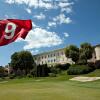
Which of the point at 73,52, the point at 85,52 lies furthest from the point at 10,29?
the point at 73,52

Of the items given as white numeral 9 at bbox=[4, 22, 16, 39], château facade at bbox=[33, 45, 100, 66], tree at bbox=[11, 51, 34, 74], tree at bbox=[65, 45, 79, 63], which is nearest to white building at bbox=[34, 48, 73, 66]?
château facade at bbox=[33, 45, 100, 66]

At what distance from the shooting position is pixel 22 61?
426 ft

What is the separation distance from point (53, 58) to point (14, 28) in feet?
405

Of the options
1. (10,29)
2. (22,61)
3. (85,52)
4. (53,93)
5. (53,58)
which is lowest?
(53,93)

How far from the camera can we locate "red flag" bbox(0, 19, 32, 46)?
20.9 metres

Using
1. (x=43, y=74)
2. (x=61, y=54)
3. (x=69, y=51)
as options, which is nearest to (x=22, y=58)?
(x=61, y=54)

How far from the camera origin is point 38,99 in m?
18.9

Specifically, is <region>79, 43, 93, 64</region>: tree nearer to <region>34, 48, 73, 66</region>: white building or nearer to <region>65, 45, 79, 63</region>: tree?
<region>65, 45, 79, 63</region>: tree

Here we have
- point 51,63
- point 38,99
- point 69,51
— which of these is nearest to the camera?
point 38,99

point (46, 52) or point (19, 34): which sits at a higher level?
point (46, 52)

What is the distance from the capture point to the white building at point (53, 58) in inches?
5310

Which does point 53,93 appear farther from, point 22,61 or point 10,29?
point 22,61

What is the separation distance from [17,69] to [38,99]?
117203 mm

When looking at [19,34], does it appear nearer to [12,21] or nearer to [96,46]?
[12,21]
